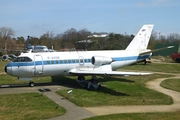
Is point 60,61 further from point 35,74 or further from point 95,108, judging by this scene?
point 95,108

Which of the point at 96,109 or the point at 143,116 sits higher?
the point at 96,109

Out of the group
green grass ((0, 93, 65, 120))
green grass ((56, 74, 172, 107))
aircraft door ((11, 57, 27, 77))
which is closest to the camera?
green grass ((0, 93, 65, 120))

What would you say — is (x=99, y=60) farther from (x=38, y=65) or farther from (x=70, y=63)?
(x=38, y=65)

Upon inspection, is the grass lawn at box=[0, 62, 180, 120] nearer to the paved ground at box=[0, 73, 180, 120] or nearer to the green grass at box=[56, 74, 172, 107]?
the green grass at box=[56, 74, 172, 107]

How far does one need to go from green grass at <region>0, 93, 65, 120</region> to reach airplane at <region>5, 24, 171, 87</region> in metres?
3.07

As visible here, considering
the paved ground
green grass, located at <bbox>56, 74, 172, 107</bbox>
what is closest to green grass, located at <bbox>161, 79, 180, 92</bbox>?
green grass, located at <bbox>56, 74, 172, 107</bbox>

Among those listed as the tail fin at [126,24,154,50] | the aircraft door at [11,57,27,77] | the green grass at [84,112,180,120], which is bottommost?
the green grass at [84,112,180,120]

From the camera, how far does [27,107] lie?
560 inches

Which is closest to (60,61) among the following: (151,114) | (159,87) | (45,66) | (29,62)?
(45,66)

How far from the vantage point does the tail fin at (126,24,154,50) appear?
27.8 m

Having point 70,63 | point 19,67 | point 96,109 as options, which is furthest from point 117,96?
point 19,67

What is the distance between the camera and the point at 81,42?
367 feet

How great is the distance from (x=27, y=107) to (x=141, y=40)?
17515 millimetres

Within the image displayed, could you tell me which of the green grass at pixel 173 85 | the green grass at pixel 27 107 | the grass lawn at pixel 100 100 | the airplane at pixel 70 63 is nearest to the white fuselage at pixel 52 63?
the airplane at pixel 70 63
